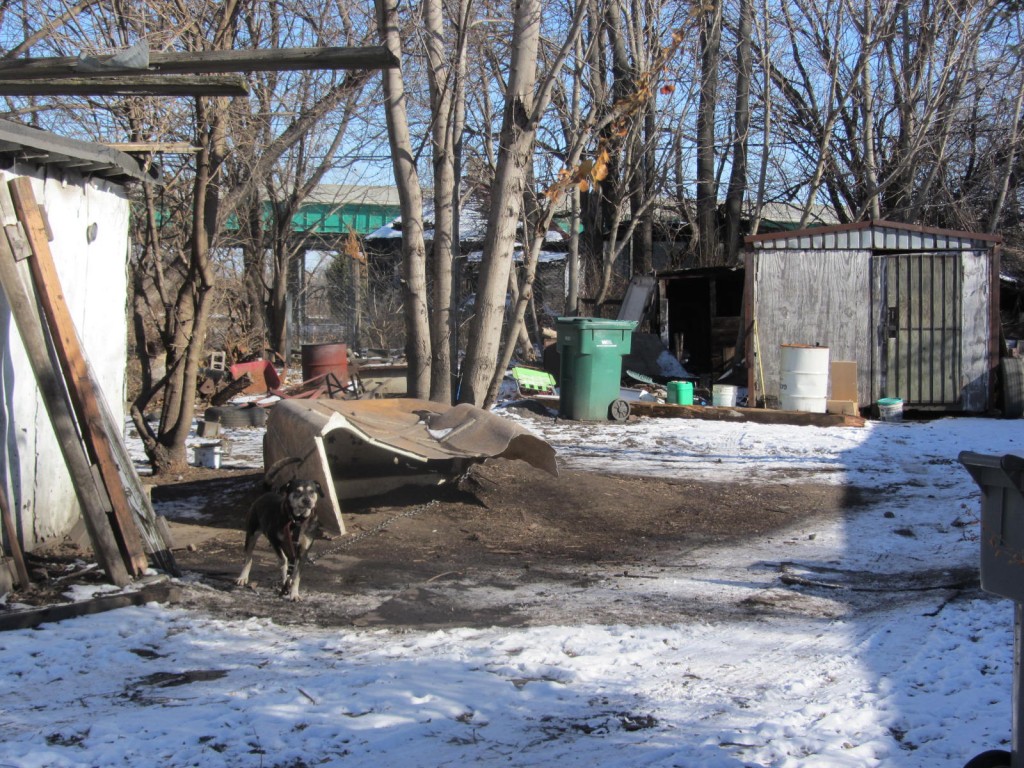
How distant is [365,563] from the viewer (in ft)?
23.8

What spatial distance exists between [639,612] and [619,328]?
9.61 metres

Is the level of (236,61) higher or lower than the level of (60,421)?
higher

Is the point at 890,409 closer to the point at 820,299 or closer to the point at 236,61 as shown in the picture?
the point at 820,299

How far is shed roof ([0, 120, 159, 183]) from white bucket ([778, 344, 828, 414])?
10420mm

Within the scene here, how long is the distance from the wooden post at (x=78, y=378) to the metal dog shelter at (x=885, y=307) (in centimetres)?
1209

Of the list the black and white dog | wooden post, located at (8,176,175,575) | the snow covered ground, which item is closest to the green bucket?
the snow covered ground

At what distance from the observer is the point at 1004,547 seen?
3416mm

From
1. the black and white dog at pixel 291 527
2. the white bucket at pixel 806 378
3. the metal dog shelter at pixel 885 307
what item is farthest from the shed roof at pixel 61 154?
the metal dog shelter at pixel 885 307

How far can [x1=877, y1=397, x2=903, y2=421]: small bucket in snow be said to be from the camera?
15805mm

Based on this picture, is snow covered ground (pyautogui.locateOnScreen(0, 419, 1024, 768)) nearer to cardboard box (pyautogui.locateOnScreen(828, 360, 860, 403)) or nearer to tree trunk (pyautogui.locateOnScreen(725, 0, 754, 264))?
cardboard box (pyautogui.locateOnScreen(828, 360, 860, 403))

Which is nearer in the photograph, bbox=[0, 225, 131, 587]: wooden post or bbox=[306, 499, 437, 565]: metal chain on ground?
bbox=[0, 225, 131, 587]: wooden post

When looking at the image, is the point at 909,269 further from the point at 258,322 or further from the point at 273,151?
the point at 258,322

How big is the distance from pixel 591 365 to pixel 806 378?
133 inches

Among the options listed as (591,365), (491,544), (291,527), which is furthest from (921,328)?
(291,527)
